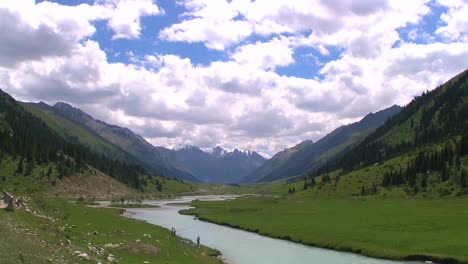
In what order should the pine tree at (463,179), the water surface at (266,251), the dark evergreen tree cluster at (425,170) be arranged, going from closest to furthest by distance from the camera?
the water surface at (266,251) → the pine tree at (463,179) → the dark evergreen tree cluster at (425,170)

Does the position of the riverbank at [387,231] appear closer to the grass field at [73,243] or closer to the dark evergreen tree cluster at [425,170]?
the grass field at [73,243]

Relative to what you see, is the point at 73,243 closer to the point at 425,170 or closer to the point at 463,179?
the point at 463,179

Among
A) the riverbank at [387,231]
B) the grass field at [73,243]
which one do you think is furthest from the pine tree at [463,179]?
the grass field at [73,243]

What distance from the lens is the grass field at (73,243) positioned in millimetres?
28589

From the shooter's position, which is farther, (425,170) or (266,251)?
(425,170)

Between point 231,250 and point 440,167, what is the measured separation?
118049mm

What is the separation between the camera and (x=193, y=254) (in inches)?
2047

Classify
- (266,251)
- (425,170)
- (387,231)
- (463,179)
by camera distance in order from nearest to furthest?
1. (266,251)
2. (387,231)
3. (463,179)
4. (425,170)

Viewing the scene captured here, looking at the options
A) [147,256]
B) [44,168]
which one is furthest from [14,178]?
[147,256]

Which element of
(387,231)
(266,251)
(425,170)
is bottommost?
(266,251)

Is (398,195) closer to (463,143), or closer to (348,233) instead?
(463,143)

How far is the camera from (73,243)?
123 ft

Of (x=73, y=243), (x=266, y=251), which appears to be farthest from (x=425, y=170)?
(x=73, y=243)

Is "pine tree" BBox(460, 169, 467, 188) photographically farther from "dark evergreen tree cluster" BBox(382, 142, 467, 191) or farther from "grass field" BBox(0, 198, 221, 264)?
"grass field" BBox(0, 198, 221, 264)
